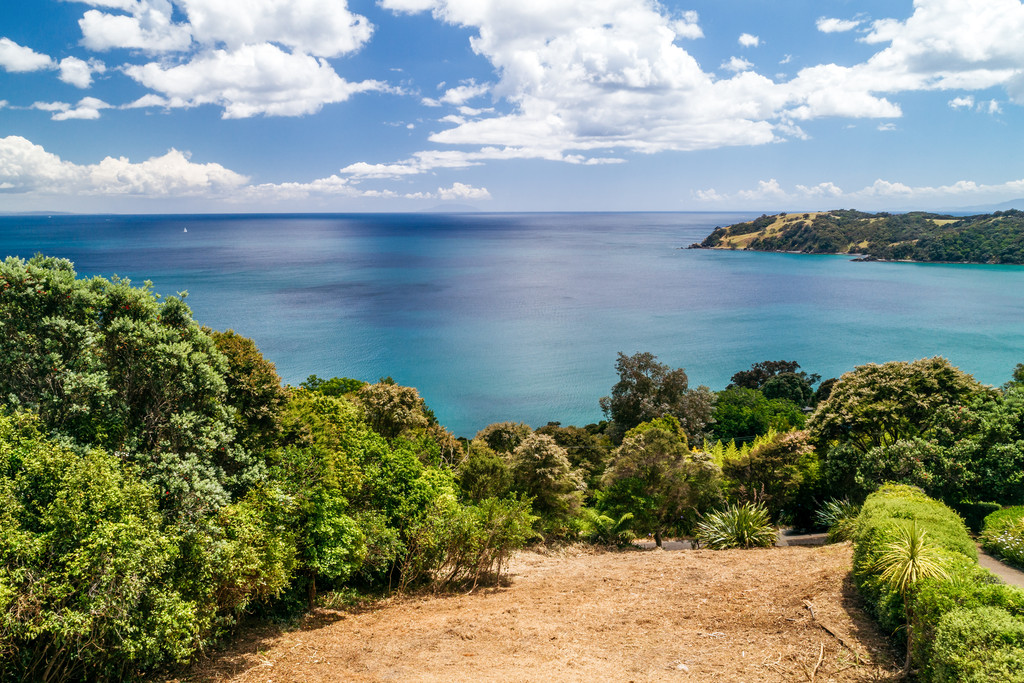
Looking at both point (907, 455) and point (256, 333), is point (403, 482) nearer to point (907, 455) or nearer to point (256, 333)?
point (907, 455)

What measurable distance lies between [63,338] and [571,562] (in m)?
16.2

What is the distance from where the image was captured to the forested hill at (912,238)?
488 feet

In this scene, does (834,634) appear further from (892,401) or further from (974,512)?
(892,401)

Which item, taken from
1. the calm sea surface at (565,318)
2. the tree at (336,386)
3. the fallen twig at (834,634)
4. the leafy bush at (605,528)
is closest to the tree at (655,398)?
the calm sea surface at (565,318)

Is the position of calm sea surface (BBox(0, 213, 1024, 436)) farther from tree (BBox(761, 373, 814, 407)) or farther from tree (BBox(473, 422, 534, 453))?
tree (BBox(473, 422, 534, 453))

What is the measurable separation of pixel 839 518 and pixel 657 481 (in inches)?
251

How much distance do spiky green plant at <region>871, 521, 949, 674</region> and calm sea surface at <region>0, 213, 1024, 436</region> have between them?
39.3 meters

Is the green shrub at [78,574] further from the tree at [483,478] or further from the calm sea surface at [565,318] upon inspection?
the calm sea surface at [565,318]

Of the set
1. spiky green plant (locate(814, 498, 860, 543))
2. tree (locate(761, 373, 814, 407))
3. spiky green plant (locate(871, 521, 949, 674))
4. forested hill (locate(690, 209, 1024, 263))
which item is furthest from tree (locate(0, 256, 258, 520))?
forested hill (locate(690, 209, 1024, 263))

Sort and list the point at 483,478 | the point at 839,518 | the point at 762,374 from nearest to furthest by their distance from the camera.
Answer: the point at 839,518 → the point at 483,478 → the point at 762,374

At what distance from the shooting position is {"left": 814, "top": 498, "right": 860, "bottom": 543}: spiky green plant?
18522 mm

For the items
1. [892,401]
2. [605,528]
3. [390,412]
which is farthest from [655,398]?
[390,412]

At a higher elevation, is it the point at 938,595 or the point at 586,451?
the point at 938,595

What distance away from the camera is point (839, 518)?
20438mm
